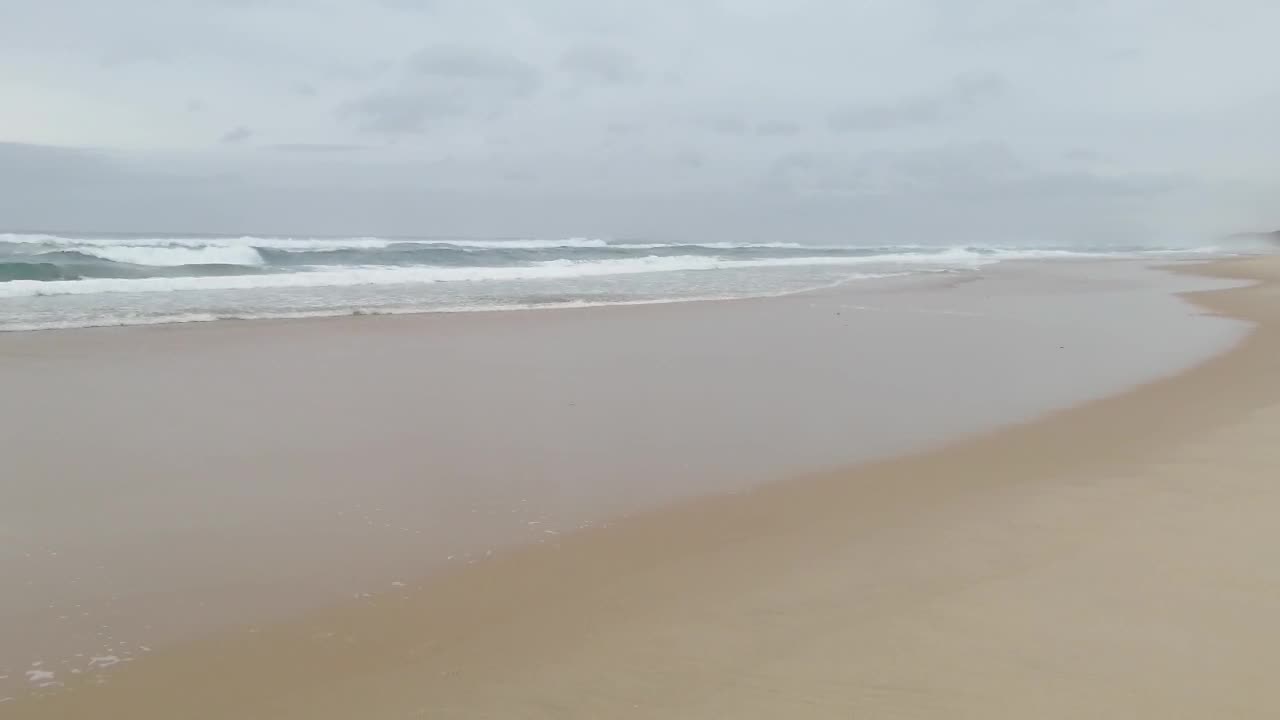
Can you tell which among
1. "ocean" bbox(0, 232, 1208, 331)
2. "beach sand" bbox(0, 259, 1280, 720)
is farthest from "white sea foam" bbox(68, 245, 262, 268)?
"beach sand" bbox(0, 259, 1280, 720)

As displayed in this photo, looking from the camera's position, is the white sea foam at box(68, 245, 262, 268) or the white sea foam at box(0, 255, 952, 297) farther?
the white sea foam at box(68, 245, 262, 268)

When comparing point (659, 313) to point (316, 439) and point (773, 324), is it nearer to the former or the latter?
point (773, 324)

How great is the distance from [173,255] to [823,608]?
26.2m

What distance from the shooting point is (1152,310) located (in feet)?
48.1

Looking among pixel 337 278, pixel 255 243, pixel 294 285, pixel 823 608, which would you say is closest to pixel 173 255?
pixel 337 278

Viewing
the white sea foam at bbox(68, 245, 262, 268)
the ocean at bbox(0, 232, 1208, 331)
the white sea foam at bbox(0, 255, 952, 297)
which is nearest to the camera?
the ocean at bbox(0, 232, 1208, 331)

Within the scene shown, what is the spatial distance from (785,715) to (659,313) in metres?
11.3

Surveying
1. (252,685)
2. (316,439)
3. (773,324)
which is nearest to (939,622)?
(252,685)

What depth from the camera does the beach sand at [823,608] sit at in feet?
8.04

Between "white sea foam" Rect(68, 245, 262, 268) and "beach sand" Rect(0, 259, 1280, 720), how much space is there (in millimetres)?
21297

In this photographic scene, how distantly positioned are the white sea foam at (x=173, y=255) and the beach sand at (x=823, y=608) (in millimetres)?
21297

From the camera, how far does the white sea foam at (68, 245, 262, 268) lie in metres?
23.1

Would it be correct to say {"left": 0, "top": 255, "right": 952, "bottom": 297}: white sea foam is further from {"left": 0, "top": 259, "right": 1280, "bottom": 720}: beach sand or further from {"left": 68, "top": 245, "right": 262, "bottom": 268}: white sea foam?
{"left": 0, "top": 259, "right": 1280, "bottom": 720}: beach sand

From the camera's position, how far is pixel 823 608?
3.03 meters
